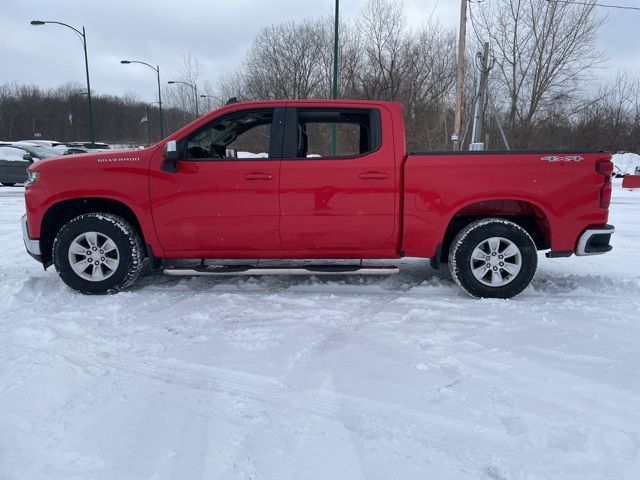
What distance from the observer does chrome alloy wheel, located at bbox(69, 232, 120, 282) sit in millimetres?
4453

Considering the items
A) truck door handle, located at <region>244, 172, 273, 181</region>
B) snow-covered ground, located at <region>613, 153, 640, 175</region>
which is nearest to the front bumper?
truck door handle, located at <region>244, 172, 273, 181</region>

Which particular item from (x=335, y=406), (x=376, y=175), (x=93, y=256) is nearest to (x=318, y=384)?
(x=335, y=406)

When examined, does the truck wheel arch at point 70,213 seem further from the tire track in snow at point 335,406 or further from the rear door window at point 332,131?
the rear door window at point 332,131

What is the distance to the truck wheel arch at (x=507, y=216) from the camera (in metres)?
4.51

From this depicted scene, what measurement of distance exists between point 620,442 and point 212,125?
3.99 m

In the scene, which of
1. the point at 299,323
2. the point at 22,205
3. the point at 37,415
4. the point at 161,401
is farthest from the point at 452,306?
the point at 22,205

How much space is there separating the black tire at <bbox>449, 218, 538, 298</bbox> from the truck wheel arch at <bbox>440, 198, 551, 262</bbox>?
8.2 inches

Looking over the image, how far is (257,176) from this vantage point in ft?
14.3

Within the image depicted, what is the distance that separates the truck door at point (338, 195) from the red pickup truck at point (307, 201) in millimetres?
10

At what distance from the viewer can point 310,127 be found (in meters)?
4.78

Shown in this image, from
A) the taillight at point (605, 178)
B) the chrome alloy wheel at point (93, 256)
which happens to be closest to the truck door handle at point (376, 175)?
the taillight at point (605, 178)

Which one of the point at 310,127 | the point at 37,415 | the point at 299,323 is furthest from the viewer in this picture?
the point at 310,127

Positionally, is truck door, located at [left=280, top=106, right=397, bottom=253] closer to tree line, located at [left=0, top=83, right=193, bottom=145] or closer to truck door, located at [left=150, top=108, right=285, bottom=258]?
truck door, located at [left=150, top=108, right=285, bottom=258]

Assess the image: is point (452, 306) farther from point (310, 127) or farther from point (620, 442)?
point (310, 127)
